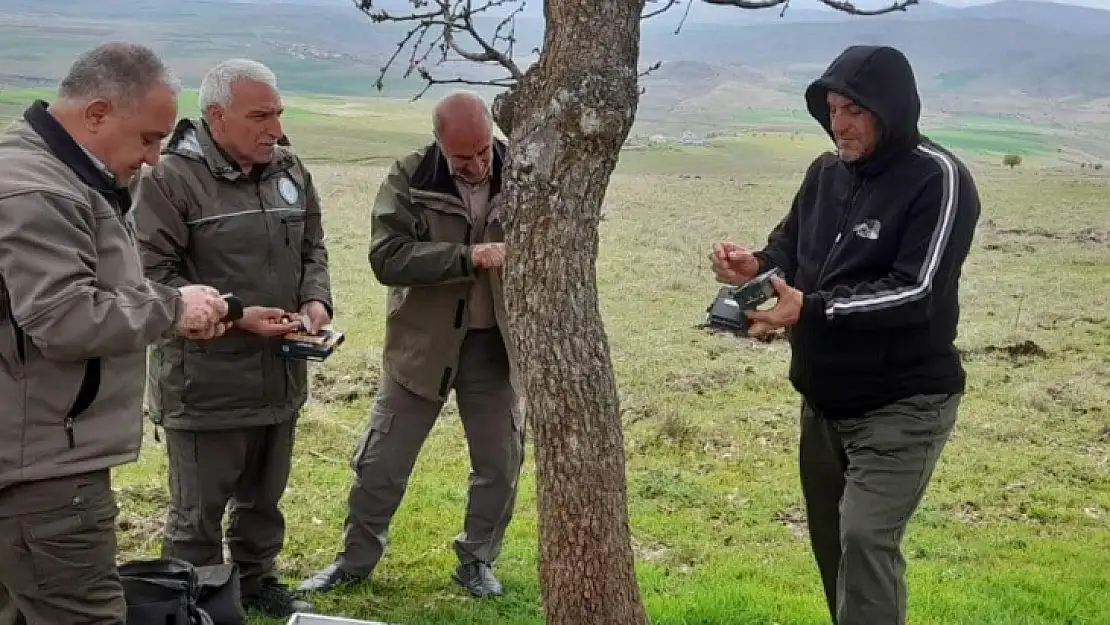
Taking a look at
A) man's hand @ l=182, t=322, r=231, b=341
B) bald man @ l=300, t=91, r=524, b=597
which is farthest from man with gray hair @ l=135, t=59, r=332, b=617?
man's hand @ l=182, t=322, r=231, b=341

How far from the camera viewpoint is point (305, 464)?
24.5 ft

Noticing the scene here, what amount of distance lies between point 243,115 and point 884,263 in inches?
103

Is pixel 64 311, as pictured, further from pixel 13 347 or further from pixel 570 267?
pixel 570 267

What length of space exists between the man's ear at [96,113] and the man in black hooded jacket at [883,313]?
2266 mm

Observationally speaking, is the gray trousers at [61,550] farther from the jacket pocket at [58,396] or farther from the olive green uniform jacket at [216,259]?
the olive green uniform jacket at [216,259]

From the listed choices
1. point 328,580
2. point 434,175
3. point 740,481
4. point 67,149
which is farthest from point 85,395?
point 740,481

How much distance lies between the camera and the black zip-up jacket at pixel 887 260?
11.7 ft

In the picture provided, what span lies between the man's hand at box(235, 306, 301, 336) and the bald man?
0.66 m

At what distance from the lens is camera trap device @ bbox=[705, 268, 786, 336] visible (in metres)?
3.73

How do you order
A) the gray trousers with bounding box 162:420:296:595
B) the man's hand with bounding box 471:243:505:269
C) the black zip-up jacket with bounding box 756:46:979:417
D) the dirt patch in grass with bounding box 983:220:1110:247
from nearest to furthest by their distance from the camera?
the black zip-up jacket with bounding box 756:46:979:417
the gray trousers with bounding box 162:420:296:595
the man's hand with bounding box 471:243:505:269
the dirt patch in grass with bounding box 983:220:1110:247

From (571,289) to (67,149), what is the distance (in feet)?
5.28

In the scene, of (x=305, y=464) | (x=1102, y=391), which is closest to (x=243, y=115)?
(x=305, y=464)

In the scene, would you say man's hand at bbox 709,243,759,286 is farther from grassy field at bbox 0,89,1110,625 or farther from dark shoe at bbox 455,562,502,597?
dark shoe at bbox 455,562,502,597

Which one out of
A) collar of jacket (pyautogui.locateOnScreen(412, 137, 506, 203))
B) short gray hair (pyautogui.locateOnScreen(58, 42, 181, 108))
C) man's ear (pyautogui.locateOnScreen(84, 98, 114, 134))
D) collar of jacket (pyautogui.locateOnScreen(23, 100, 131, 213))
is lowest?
collar of jacket (pyautogui.locateOnScreen(412, 137, 506, 203))
